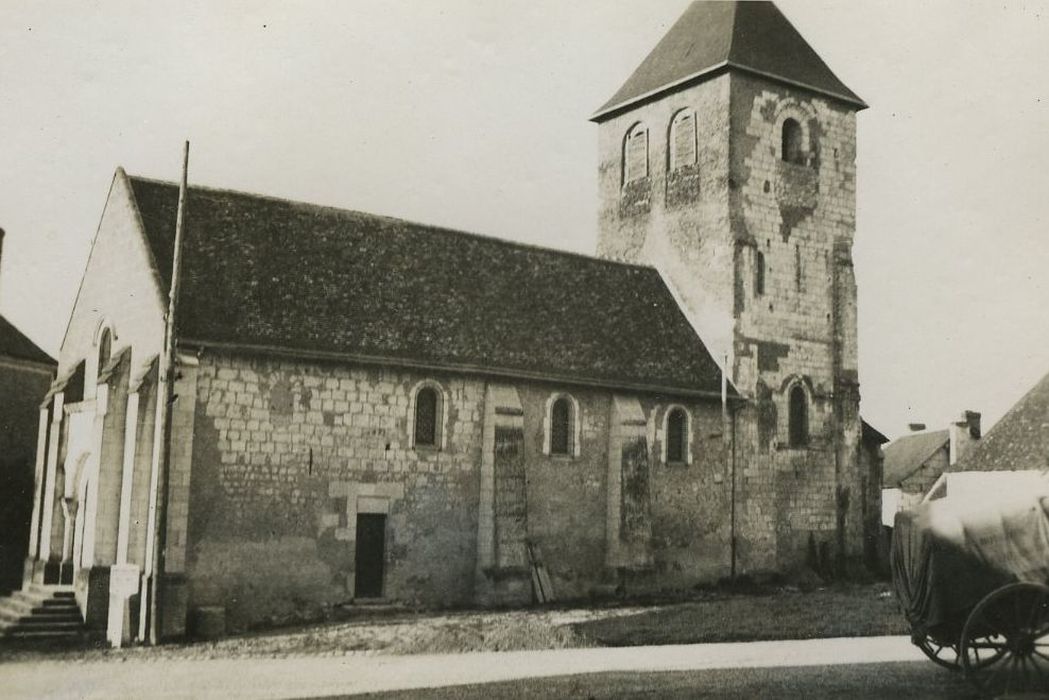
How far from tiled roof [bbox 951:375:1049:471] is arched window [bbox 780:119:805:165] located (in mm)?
9074

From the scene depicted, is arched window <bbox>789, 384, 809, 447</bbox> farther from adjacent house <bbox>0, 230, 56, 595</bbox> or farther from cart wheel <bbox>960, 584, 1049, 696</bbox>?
adjacent house <bbox>0, 230, 56, 595</bbox>

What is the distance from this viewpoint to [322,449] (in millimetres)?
21453

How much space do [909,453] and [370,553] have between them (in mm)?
38923

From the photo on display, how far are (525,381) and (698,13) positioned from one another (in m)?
14.8

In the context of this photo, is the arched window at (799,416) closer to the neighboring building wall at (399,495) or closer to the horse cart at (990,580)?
the neighboring building wall at (399,495)

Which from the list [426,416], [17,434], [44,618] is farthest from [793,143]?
[17,434]

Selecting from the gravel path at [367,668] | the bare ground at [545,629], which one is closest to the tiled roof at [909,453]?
the bare ground at [545,629]

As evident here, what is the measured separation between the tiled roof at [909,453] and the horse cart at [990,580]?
4032cm

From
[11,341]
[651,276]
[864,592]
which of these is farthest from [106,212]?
[864,592]

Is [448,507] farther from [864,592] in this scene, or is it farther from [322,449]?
[864,592]

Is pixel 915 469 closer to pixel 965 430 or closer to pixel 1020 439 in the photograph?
pixel 965 430

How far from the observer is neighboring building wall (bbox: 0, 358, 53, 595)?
25.8 m

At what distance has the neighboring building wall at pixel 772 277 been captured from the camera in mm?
28547

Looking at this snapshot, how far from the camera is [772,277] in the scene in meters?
29.6
